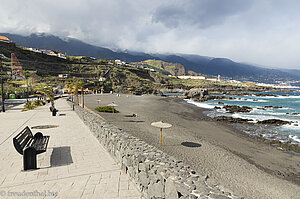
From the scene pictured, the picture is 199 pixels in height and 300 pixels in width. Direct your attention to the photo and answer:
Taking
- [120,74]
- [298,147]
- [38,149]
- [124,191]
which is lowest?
[298,147]

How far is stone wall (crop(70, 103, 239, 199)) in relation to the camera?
124 inches

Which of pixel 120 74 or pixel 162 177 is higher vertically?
pixel 120 74

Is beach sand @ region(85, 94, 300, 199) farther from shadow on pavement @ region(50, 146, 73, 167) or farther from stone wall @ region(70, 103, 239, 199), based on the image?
shadow on pavement @ region(50, 146, 73, 167)

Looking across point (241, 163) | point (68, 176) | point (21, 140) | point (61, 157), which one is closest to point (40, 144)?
point (21, 140)

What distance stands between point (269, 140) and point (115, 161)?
15101 mm

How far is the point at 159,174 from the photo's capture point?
3828 mm

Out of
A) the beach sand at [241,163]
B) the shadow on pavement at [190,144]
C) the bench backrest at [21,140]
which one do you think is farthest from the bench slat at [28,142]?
the shadow on pavement at [190,144]

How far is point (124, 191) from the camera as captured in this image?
4.70 metres

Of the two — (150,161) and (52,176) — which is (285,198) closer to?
(150,161)

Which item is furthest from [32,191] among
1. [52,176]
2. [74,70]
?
[74,70]

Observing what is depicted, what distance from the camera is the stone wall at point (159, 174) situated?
315 centimetres

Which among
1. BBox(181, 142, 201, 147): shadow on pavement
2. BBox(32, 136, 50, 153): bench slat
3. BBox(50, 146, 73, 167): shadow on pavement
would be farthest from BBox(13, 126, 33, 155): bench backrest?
BBox(181, 142, 201, 147): shadow on pavement

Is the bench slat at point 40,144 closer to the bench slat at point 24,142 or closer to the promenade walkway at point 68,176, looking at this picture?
the bench slat at point 24,142

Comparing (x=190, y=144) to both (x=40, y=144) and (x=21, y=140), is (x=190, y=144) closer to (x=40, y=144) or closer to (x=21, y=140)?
(x=40, y=144)
